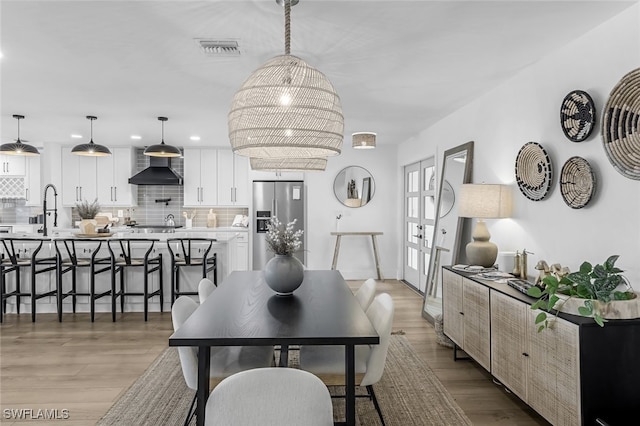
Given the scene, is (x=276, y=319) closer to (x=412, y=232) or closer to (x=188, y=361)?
(x=188, y=361)

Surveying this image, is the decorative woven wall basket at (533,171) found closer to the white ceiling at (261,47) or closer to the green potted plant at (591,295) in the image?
the white ceiling at (261,47)

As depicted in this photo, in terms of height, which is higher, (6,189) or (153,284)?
(6,189)

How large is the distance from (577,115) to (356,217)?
4967 mm

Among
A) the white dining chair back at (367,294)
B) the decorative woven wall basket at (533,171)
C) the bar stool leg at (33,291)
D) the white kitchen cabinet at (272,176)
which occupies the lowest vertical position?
the bar stool leg at (33,291)

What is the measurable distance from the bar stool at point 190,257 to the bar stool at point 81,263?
2.22 feet

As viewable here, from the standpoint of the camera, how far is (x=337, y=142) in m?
2.09

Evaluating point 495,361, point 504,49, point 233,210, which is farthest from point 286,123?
point 233,210

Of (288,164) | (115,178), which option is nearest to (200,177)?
(115,178)

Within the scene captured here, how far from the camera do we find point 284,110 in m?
1.91

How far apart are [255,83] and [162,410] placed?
7.16ft

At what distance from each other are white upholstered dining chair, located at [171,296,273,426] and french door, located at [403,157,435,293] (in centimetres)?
404

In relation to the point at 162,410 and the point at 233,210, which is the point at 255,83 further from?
the point at 233,210

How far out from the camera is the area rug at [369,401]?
262 centimetres

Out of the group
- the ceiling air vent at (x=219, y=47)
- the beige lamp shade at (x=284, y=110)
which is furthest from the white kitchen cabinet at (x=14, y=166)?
the beige lamp shade at (x=284, y=110)
